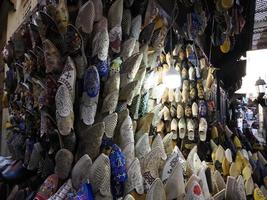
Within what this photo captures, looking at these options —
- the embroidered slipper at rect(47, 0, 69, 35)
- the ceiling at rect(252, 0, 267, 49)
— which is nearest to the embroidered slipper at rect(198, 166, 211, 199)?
the embroidered slipper at rect(47, 0, 69, 35)

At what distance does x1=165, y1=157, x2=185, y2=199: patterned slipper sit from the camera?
1.15m

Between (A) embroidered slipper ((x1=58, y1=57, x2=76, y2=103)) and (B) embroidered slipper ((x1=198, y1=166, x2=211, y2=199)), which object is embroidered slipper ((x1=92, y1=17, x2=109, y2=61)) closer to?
(A) embroidered slipper ((x1=58, y1=57, x2=76, y2=103))

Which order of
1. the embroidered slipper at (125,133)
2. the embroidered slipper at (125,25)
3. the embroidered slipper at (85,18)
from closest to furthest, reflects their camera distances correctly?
the embroidered slipper at (85,18) → the embroidered slipper at (125,133) → the embroidered slipper at (125,25)

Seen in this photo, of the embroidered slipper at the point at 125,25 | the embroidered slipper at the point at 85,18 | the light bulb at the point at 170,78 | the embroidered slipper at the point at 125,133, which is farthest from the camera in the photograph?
the light bulb at the point at 170,78

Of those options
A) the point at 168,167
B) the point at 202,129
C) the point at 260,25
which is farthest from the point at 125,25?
the point at 260,25

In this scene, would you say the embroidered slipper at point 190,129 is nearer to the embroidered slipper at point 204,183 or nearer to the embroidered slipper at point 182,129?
the embroidered slipper at point 182,129

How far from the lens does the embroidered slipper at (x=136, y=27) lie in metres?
1.32

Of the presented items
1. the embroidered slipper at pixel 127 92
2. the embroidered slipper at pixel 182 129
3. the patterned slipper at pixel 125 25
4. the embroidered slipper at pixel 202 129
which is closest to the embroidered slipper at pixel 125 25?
the patterned slipper at pixel 125 25

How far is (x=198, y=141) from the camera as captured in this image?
7.55ft

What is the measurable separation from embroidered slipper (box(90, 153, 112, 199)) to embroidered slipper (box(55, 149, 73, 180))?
0.09 m

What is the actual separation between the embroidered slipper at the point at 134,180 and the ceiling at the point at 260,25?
2848 mm

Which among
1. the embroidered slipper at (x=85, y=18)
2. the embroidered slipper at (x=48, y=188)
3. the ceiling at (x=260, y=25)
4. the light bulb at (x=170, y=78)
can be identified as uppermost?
the ceiling at (x=260, y=25)

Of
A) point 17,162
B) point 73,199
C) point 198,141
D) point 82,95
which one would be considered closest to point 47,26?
point 82,95

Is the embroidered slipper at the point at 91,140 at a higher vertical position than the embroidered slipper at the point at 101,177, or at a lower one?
higher
